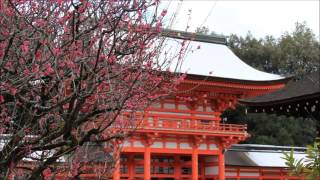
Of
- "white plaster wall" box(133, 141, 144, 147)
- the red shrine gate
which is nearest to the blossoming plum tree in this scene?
the red shrine gate

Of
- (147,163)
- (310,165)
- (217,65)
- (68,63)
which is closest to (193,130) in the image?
(147,163)

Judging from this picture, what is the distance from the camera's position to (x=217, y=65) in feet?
62.2

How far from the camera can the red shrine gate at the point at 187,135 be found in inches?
640

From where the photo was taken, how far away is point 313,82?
45.3ft

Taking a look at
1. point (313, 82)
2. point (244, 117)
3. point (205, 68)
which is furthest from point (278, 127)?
point (313, 82)

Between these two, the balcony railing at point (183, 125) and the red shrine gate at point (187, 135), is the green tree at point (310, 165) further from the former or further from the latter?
the red shrine gate at point (187, 135)

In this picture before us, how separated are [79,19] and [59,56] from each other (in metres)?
0.43

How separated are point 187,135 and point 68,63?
1244 cm

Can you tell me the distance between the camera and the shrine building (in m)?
16.3

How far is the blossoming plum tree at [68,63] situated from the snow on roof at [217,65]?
12.0 metres

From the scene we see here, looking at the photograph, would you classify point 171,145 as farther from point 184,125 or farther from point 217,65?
point 217,65

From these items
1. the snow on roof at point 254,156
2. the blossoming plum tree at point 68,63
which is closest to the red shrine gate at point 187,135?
the snow on roof at point 254,156

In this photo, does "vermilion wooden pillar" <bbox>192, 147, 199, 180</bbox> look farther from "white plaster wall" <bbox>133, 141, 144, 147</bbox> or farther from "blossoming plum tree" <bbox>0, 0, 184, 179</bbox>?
"blossoming plum tree" <bbox>0, 0, 184, 179</bbox>

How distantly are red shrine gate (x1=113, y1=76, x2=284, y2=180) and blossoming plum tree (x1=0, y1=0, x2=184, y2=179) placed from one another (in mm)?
10597
